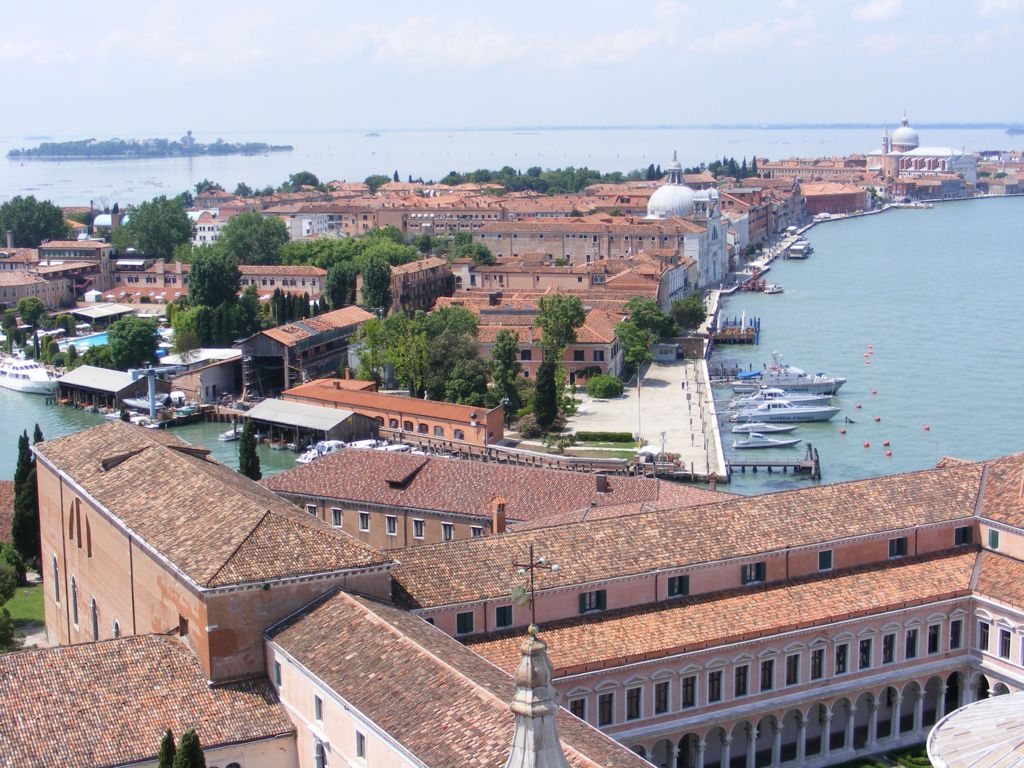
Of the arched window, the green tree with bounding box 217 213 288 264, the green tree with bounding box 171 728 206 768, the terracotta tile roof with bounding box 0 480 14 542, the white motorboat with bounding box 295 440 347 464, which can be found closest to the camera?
the green tree with bounding box 171 728 206 768

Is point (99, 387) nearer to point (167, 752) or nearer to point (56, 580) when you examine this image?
point (56, 580)

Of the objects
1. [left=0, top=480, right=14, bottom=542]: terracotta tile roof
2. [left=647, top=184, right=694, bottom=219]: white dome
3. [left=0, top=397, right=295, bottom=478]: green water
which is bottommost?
[left=0, top=397, right=295, bottom=478]: green water

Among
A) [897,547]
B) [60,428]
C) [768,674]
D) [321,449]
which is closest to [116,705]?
[768,674]

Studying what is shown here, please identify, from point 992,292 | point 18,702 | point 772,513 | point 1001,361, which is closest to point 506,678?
point 18,702

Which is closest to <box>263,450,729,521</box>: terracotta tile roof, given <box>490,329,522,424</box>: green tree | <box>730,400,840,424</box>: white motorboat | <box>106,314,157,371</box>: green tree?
<box>490,329,522,424</box>: green tree

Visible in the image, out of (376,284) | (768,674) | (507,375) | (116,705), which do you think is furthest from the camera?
(376,284)

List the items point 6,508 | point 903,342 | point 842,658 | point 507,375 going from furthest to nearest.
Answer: point 903,342 → point 507,375 → point 6,508 → point 842,658

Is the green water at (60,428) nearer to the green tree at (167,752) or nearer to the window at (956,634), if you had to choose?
the window at (956,634)

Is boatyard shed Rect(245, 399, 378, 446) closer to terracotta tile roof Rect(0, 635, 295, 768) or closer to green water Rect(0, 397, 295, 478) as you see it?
green water Rect(0, 397, 295, 478)
